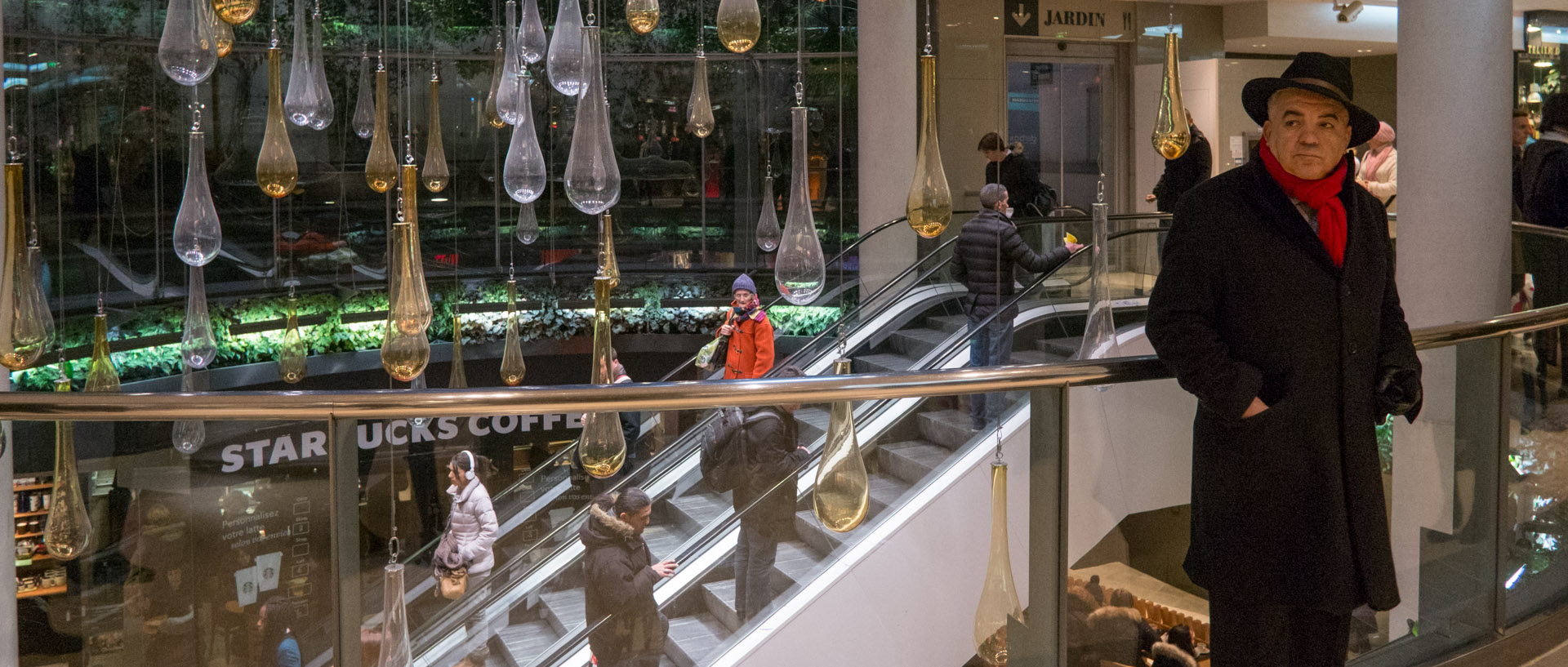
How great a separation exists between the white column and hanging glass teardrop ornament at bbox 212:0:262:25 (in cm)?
763

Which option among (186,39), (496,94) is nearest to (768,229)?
(496,94)

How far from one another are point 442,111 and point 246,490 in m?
12.2

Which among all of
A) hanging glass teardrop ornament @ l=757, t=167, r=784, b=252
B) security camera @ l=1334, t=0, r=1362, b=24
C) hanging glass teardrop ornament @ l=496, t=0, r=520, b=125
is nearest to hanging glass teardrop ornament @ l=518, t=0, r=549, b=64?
hanging glass teardrop ornament @ l=496, t=0, r=520, b=125

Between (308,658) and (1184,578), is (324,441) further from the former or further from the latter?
(1184,578)

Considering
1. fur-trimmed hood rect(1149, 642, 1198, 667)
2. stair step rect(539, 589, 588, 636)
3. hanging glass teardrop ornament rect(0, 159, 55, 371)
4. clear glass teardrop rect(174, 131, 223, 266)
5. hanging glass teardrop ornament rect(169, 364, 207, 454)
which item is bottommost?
fur-trimmed hood rect(1149, 642, 1198, 667)

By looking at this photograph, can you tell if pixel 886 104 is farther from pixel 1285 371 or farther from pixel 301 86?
pixel 1285 371

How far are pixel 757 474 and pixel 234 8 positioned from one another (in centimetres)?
170

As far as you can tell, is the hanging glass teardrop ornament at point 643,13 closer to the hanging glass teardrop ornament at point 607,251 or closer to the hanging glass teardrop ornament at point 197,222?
the hanging glass teardrop ornament at point 607,251

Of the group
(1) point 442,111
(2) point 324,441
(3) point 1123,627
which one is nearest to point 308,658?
(2) point 324,441

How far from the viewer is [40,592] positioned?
10.3ft

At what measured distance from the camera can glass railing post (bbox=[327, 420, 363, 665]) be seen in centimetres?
253

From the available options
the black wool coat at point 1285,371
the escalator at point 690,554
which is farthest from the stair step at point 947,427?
the black wool coat at point 1285,371

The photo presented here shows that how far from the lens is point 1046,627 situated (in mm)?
2812

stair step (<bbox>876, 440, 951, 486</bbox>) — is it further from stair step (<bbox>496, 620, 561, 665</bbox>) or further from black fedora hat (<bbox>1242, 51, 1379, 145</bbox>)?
black fedora hat (<bbox>1242, 51, 1379, 145</bbox>)
